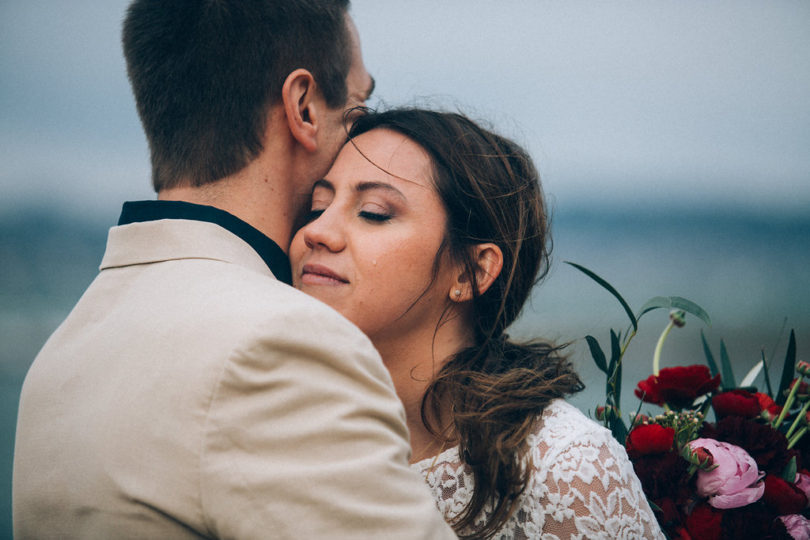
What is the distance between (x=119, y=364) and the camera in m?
1.04

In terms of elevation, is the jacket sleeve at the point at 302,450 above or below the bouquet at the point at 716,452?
above

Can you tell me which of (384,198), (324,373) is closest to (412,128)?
(384,198)

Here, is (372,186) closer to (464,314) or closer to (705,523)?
(464,314)

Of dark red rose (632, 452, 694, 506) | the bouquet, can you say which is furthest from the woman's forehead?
dark red rose (632, 452, 694, 506)

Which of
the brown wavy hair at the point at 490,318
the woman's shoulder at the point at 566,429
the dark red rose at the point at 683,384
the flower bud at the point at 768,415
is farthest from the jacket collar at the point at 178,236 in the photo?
the flower bud at the point at 768,415

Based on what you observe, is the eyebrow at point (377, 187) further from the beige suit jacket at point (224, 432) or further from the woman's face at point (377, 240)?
the beige suit jacket at point (224, 432)

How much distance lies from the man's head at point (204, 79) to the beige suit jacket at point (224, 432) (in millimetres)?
386

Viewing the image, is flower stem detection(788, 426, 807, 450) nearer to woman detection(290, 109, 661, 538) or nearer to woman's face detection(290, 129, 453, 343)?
woman detection(290, 109, 661, 538)

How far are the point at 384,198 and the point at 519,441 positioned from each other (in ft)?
2.15

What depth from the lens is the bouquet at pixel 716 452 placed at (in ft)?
4.77

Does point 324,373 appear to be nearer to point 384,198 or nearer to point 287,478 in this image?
point 287,478

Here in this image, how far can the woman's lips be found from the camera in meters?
1.58

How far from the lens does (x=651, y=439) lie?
1463 mm

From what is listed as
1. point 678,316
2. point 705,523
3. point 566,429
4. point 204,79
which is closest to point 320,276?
point 204,79
